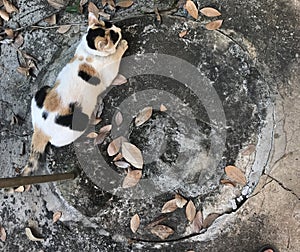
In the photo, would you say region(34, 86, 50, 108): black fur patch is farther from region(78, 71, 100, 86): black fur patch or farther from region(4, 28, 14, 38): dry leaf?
region(4, 28, 14, 38): dry leaf

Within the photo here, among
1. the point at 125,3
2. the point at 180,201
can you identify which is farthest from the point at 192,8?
the point at 180,201

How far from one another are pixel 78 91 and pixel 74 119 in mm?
→ 171

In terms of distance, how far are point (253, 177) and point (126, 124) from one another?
2.85 ft

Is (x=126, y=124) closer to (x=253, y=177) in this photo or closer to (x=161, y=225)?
(x=161, y=225)

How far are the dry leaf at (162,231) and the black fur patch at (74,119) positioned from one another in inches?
31.5

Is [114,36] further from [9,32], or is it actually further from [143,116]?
[9,32]

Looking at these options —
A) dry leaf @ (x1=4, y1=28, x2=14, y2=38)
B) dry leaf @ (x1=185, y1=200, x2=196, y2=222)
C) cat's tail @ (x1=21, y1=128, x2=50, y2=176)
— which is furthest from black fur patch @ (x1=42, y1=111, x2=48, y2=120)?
dry leaf @ (x1=185, y1=200, x2=196, y2=222)

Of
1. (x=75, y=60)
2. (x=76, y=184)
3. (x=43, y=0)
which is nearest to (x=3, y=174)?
(x=76, y=184)

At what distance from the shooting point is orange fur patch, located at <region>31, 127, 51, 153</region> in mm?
2879

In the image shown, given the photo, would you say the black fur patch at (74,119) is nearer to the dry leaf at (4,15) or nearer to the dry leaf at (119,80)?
the dry leaf at (119,80)

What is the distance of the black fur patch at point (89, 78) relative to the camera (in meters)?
2.82

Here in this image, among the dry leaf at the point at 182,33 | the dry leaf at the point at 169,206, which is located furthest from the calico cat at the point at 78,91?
the dry leaf at the point at 169,206

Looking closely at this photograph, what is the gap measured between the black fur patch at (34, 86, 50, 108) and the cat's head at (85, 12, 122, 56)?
1.32ft

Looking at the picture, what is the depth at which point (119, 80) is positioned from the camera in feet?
9.94
